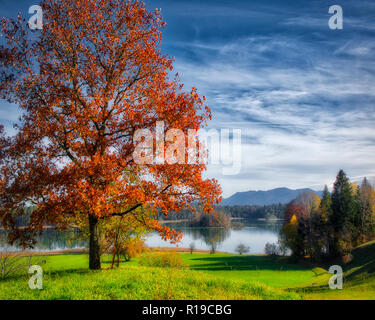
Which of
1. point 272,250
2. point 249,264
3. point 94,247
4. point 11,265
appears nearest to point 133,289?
point 94,247

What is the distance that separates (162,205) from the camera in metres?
9.60

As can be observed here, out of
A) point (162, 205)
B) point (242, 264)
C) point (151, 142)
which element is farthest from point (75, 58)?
point (242, 264)

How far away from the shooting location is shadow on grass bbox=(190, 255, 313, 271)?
45.2 metres

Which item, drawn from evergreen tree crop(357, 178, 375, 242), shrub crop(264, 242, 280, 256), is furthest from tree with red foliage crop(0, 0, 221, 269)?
shrub crop(264, 242, 280, 256)

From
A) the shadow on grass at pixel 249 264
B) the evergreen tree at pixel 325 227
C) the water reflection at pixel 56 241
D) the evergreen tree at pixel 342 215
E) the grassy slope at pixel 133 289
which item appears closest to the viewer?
the grassy slope at pixel 133 289

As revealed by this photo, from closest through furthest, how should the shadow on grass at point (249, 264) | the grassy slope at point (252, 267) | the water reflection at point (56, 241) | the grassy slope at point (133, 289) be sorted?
the grassy slope at point (133, 289) → the water reflection at point (56, 241) → the grassy slope at point (252, 267) → the shadow on grass at point (249, 264)

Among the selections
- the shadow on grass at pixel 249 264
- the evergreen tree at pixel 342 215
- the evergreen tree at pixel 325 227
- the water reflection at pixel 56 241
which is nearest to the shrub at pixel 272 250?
the shadow on grass at pixel 249 264

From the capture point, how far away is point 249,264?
161 ft

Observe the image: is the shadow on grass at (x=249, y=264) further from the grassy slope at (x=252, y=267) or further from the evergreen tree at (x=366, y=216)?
the evergreen tree at (x=366, y=216)

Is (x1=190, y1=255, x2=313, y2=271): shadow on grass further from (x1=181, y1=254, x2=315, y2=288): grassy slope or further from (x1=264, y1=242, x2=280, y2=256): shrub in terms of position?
(x1=264, y1=242, x2=280, y2=256): shrub

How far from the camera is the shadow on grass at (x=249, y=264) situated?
4516cm
